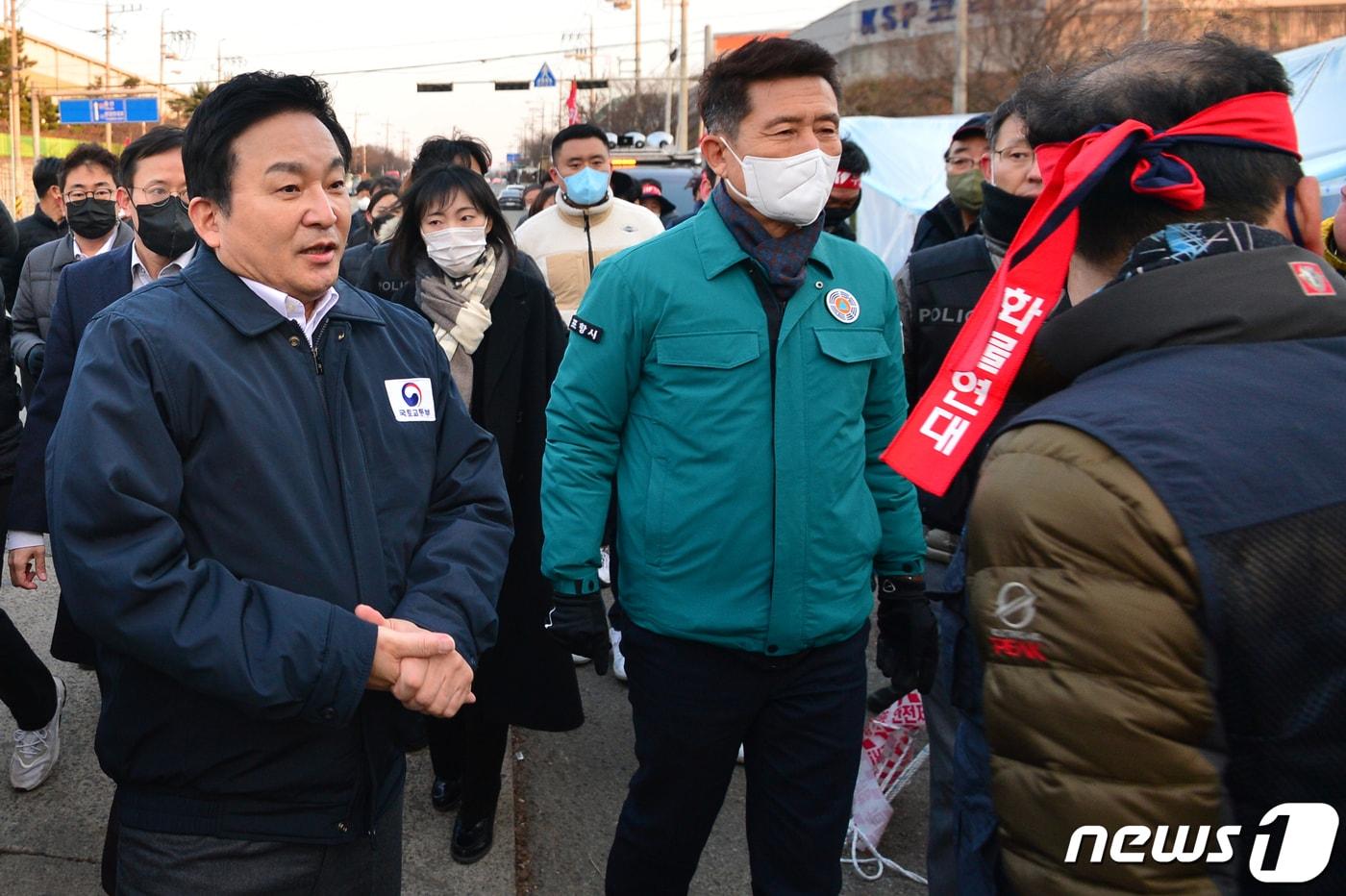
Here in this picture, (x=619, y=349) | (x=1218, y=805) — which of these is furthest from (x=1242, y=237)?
(x=619, y=349)

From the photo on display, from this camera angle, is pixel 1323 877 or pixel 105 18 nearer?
pixel 1323 877

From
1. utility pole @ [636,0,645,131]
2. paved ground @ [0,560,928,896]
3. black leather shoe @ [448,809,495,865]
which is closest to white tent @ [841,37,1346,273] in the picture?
paved ground @ [0,560,928,896]

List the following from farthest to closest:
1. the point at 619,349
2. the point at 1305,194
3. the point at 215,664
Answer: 1. the point at 619,349
2. the point at 215,664
3. the point at 1305,194

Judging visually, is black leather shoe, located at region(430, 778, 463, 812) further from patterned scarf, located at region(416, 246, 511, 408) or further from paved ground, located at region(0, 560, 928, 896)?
patterned scarf, located at region(416, 246, 511, 408)

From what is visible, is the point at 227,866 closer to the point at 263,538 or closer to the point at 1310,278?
the point at 263,538

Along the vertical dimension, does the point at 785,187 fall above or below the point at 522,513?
above

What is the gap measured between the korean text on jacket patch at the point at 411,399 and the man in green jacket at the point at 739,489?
49 centimetres

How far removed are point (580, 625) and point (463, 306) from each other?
54.1 inches

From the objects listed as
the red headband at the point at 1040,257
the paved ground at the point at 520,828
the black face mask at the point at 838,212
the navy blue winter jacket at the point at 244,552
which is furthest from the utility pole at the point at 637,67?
the red headband at the point at 1040,257

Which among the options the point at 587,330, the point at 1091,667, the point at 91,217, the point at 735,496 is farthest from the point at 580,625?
the point at 91,217

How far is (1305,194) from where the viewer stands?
1466mm

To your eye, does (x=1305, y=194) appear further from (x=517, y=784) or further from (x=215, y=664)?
(x=517, y=784)

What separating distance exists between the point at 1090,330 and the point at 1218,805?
0.55 metres

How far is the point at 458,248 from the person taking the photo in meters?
3.82
